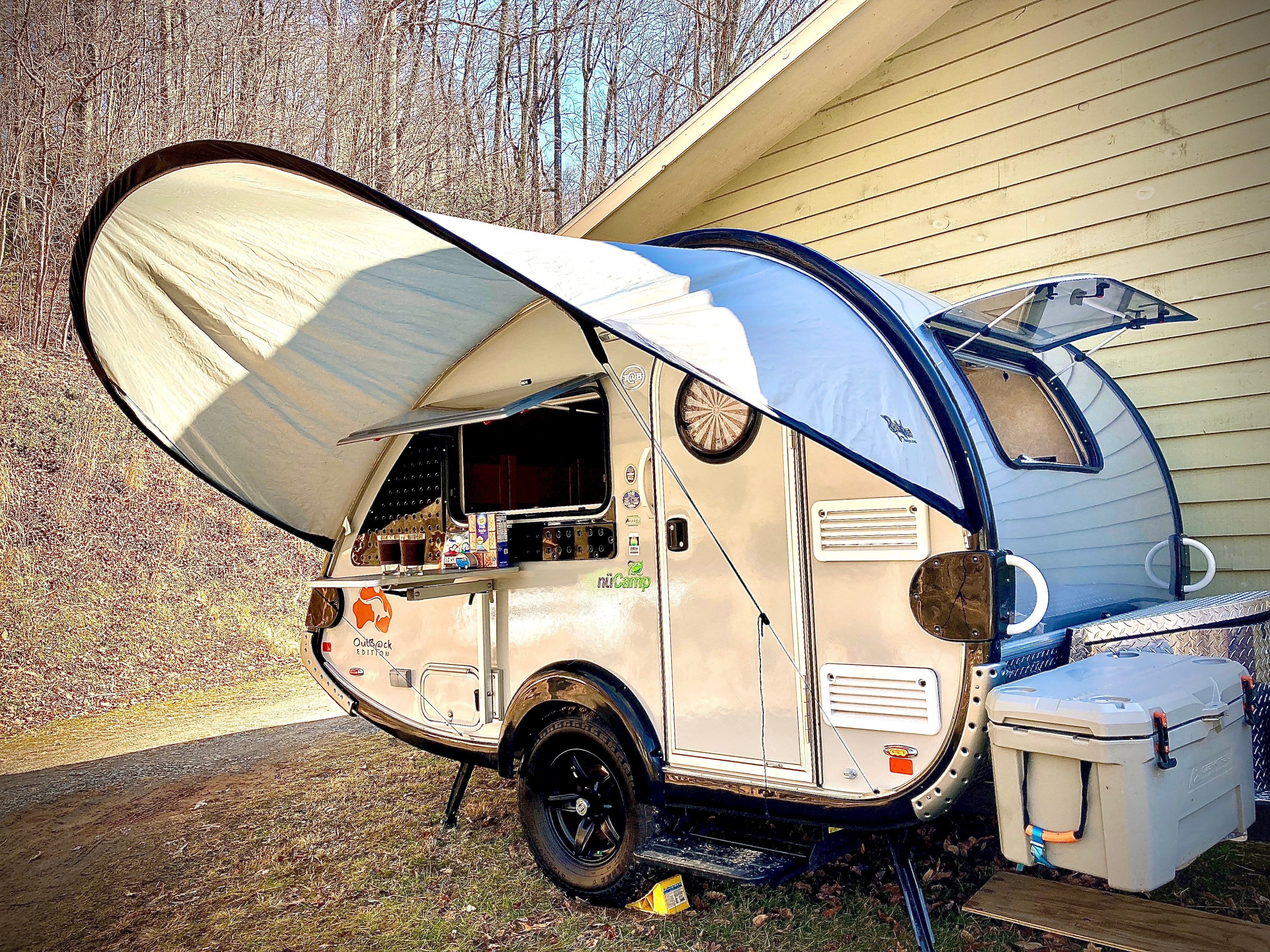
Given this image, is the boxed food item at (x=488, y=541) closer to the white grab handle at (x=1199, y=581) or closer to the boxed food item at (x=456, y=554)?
the boxed food item at (x=456, y=554)

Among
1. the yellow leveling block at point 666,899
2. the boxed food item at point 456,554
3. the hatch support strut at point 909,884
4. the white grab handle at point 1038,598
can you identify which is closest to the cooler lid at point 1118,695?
the white grab handle at point 1038,598

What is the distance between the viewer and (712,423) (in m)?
3.94

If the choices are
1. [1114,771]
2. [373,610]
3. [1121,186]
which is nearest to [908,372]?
[1114,771]

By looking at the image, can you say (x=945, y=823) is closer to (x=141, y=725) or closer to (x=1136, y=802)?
(x=1136, y=802)

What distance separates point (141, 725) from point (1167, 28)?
31.7 ft

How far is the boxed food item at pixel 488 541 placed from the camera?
4746mm

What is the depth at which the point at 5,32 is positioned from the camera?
15125 millimetres

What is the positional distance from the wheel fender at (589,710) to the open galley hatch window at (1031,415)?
5.93ft

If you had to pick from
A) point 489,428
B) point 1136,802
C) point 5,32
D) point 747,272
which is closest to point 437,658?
point 489,428

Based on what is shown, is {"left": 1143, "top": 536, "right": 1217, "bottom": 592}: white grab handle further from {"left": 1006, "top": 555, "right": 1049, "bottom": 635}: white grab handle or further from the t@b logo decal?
the t@b logo decal

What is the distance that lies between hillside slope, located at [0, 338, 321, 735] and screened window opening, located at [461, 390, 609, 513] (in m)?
6.68

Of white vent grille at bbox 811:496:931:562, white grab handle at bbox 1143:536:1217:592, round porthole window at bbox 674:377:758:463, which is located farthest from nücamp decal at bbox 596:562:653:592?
white grab handle at bbox 1143:536:1217:592

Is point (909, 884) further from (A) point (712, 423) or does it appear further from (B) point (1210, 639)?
(A) point (712, 423)

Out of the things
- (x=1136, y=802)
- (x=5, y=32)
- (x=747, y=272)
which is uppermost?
(x=5, y=32)
